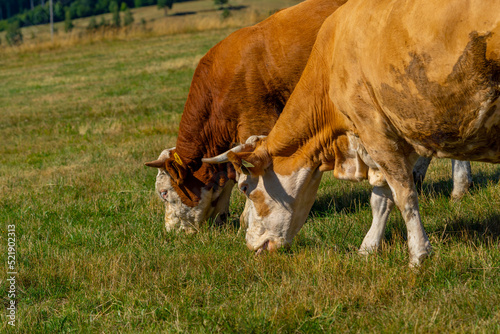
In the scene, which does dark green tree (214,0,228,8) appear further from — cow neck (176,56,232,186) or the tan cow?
the tan cow

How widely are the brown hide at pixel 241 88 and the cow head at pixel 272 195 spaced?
1.14 meters

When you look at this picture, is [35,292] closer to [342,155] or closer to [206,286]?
[206,286]

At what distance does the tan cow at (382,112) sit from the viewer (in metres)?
3.52

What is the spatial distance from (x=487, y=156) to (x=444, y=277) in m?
Answer: 0.91

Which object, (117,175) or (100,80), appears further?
(100,80)

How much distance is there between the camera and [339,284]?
418cm

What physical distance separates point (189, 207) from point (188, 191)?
0.18 metres

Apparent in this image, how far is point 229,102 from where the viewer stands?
6457 mm

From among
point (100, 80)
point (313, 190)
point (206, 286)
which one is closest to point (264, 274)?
point (206, 286)

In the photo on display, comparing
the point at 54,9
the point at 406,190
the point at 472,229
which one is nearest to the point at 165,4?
the point at 54,9

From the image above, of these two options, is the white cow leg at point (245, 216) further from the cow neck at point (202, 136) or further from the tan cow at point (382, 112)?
the cow neck at point (202, 136)

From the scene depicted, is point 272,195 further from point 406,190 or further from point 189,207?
point 189,207

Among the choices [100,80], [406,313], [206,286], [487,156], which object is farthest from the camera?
[100,80]

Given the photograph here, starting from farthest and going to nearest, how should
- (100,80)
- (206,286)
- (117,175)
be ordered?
(100,80) < (117,175) < (206,286)
